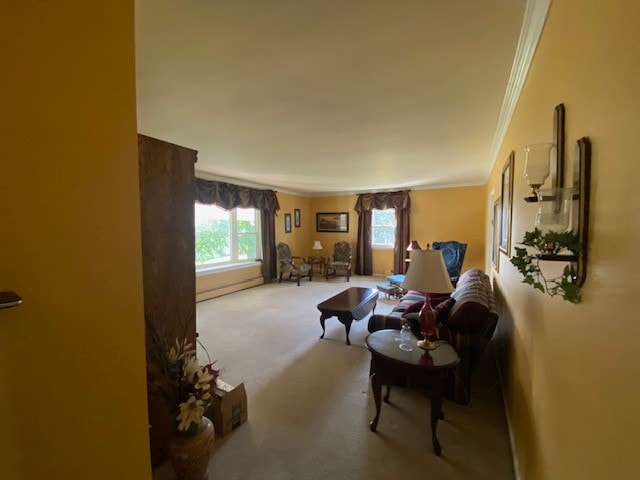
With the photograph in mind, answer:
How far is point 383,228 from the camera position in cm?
723

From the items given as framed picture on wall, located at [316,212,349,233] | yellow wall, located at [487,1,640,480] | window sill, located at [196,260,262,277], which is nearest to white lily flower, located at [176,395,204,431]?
yellow wall, located at [487,1,640,480]

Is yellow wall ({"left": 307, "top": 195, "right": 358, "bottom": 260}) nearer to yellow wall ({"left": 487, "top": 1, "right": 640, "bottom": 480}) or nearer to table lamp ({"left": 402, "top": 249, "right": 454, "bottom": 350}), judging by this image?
table lamp ({"left": 402, "top": 249, "right": 454, "bottom": 350})

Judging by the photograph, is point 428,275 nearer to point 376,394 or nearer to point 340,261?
point 376,394

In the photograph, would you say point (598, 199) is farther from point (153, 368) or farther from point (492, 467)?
point (153, 368)

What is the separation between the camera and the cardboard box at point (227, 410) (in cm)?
183

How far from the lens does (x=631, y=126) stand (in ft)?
1.92

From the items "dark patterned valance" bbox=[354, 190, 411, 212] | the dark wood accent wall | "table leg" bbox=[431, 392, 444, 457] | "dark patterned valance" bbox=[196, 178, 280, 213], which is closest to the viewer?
the dark wood accent wall

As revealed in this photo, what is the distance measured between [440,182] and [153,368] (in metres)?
5.88

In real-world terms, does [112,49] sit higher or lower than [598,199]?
higher

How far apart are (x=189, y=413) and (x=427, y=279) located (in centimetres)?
155

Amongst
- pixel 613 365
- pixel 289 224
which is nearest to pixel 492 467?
pixel 613 365

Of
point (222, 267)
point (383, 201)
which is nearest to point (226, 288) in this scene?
point (222, 267)

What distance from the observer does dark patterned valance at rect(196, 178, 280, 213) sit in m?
4.94

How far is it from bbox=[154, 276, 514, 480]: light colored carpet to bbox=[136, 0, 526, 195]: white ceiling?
2.32 metres
